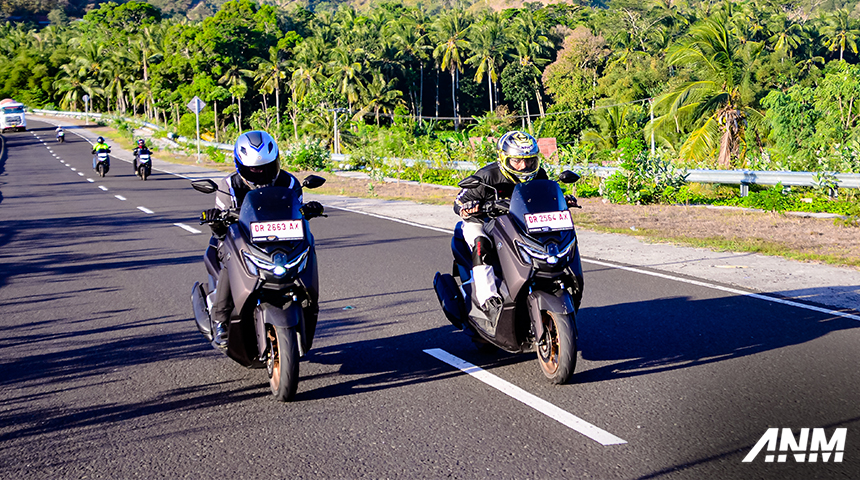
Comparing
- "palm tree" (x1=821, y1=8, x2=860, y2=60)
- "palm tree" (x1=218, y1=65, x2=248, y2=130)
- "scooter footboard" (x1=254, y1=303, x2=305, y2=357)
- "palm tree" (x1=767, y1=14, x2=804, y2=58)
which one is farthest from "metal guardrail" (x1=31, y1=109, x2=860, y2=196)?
"palm tree" (x1=821, y1=8, x2=860, y2=60)

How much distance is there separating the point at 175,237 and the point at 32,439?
31.4ft

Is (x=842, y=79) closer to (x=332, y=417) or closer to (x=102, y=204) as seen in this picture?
(x=102, y=204)

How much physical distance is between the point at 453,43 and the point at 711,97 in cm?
6555

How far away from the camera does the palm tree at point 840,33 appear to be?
274 feet

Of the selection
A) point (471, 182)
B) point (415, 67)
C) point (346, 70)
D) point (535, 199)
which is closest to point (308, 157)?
point (471, 182)

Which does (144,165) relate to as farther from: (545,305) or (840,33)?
(840,33)

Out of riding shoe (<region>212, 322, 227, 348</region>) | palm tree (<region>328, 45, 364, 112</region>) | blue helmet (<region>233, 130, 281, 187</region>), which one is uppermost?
palm tree (<region>328, 45, 364, 112</region>)

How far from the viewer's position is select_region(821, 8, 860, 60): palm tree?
8362cm

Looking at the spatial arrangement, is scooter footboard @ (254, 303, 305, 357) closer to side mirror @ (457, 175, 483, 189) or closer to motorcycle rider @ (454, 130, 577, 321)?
motorcycle rider @ (454, 130, 577, 321)

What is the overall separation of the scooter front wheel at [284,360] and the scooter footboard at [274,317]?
0.15 feet

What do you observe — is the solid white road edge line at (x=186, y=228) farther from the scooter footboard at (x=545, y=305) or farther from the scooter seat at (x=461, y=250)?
the scooter footboard at (x=545, y=305)

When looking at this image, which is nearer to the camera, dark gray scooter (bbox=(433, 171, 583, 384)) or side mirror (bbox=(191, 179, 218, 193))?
dark gray scooter (bbox=(433, 171, 583, 384))

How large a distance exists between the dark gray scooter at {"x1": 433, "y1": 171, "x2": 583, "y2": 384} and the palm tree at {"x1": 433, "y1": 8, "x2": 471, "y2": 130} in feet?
270

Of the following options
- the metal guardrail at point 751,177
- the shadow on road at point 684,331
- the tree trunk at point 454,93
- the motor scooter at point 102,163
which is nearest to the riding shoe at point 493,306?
the shadow on road at point 684,331
